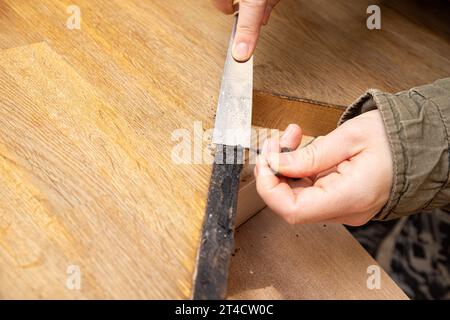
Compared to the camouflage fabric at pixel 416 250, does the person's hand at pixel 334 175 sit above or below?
above

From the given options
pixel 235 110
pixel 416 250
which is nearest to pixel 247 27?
pixel 235 110

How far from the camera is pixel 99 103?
73 centimetres

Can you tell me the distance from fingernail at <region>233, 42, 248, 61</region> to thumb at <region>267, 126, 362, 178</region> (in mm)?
233

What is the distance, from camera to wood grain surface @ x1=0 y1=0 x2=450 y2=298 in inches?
21.7

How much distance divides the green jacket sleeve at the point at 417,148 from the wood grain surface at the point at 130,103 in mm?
192

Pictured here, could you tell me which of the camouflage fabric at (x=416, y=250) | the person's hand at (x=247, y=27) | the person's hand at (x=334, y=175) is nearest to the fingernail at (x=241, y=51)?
the person's hand at (x=247, y=27)

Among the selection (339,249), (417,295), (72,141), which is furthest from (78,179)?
(417,295)

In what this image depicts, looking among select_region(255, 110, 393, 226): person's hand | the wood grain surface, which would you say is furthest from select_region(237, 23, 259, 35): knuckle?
select_region(255, 110, 393, 226): person's hand

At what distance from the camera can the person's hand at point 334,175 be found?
0.60 meters

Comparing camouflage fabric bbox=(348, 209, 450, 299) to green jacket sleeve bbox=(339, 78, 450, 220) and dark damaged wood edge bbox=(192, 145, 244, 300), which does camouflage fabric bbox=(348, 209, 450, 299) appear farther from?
dark damaged wood edge bbox=(192, 145, 244, 300)

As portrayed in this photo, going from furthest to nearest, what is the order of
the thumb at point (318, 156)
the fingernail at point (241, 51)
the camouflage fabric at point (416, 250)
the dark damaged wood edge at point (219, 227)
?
the camouflage fabric at point (416, 250) → the fingernail at point (241, 51) → the thumb at point (318, 156) → the dark damaged wood edge at point (219, 227)

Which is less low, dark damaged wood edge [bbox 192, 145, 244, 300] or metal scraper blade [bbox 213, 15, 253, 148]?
metal scraper blade [bbox 213, 15, 253, 148]

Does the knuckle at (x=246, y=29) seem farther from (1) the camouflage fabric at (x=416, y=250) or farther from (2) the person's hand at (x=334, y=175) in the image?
(1) the camouflage fabric at (x=416, y=250)

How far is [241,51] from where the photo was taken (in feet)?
2.51
